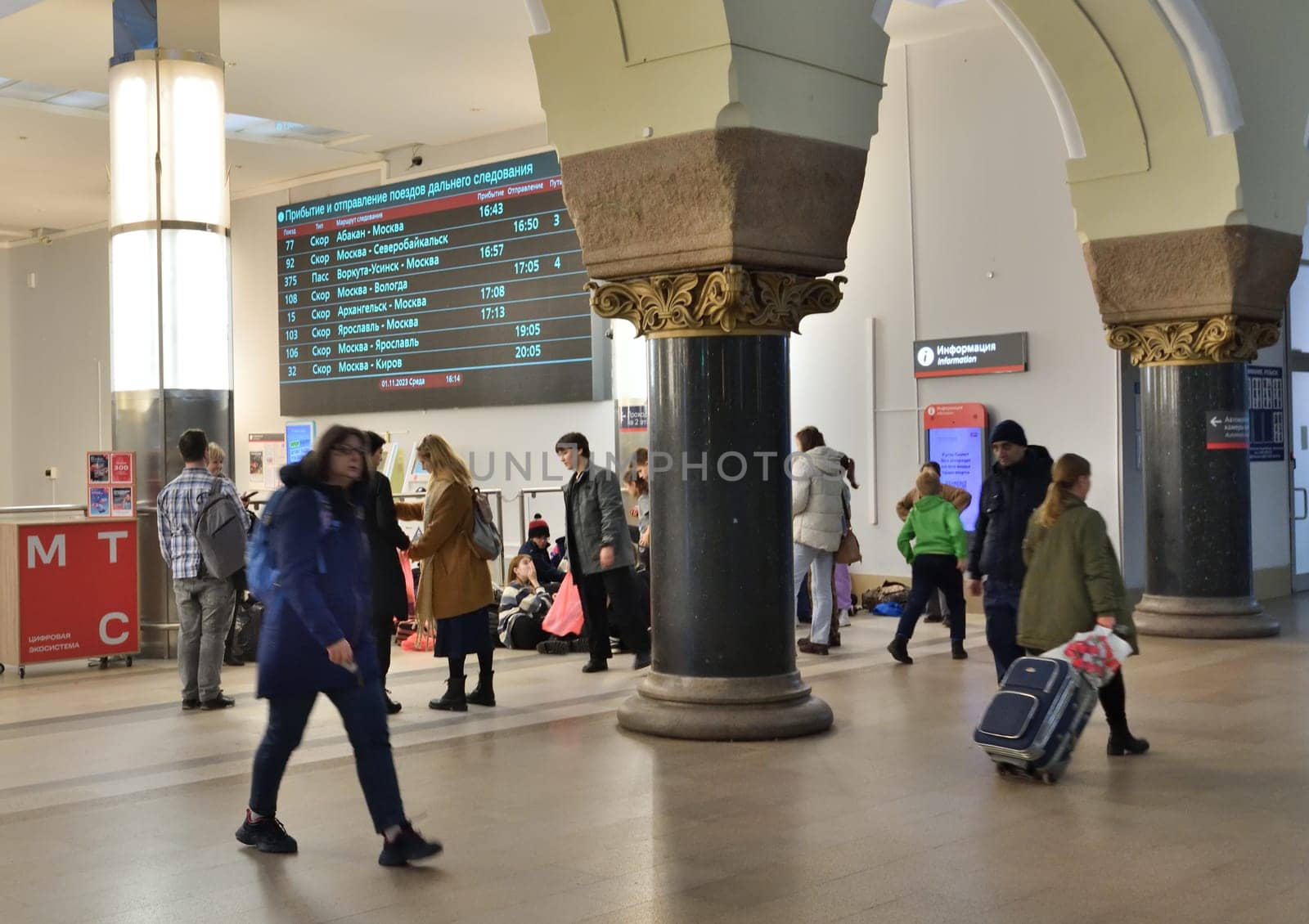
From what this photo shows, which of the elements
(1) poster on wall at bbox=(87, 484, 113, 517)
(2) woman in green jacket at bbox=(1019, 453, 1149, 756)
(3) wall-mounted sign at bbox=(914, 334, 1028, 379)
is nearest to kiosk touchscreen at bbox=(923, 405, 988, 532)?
(3) wall-mounted sign at bbox=(914, 334, 1028, 379)

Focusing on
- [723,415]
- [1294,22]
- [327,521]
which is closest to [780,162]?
[723,415]

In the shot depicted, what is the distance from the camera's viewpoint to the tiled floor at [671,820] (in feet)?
13.3

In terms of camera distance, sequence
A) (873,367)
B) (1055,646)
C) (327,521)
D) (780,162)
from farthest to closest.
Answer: (873,367) < (780,162) < (1055,646) < (327,521)

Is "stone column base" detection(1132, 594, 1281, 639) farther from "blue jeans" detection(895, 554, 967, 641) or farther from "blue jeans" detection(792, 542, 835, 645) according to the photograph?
"blue jeans" detection(792, 542, 835, 645)

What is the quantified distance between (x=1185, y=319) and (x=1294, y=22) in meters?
2.36

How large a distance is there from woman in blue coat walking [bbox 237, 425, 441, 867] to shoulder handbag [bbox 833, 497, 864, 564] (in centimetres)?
A: 572

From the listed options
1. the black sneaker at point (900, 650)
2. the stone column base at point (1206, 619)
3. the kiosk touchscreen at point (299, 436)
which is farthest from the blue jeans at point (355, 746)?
the kiosk touchscreen at point (299, 436)

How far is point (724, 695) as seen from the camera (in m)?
6.56

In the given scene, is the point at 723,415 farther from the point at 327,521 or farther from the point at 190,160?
the point at 190,160

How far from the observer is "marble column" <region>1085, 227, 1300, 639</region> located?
10039mm

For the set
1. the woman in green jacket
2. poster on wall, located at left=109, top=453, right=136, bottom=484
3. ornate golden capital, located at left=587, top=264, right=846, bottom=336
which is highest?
ornate golden capital, located at left=587, top=264, right=846, bottom=336

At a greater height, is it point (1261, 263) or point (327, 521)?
point (1261, 263)

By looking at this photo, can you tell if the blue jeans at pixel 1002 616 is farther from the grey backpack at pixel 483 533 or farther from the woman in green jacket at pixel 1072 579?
the grey backpack at pixel 483 533

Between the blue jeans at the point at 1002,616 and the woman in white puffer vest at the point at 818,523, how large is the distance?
2566mm
